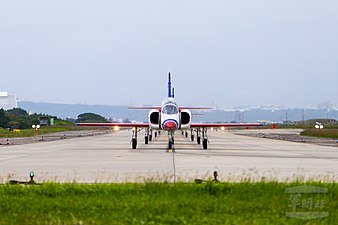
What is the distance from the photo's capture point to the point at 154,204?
10.8m

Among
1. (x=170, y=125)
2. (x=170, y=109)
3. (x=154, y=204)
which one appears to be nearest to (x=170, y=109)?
(x=170, y=109)

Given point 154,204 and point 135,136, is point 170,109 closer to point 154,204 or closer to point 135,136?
point 135,136

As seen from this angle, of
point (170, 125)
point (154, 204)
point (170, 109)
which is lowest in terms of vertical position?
point (154, 204)

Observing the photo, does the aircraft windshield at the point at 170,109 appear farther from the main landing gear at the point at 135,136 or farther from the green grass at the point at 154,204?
the green grass at the point at 154,204

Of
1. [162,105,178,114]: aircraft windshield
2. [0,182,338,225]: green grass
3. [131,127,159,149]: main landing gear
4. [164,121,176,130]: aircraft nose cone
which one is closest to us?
[0,182,338,225]: green grass

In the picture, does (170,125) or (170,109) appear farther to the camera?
(170,109)

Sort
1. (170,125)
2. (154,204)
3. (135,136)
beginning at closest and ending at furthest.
Result: (154,204), (170,125), (135,136)

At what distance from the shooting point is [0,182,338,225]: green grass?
31.3ft

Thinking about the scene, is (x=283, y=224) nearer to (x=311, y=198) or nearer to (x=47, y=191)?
(x=311, y=198)

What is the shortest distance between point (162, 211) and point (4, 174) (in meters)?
9.39

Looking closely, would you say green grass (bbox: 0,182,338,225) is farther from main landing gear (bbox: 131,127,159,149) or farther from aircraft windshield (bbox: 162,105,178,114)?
main landing gear (bbox: 131,127,159,149)

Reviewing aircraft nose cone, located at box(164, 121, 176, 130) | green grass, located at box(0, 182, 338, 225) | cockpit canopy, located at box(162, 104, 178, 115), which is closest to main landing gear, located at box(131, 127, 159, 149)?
cockpit canopy, located at box(162, 104, 178, 115)

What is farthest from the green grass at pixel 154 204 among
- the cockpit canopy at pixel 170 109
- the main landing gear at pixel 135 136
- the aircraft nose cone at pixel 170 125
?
the main landing gear at pixel 135 136

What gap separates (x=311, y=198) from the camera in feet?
38.0
